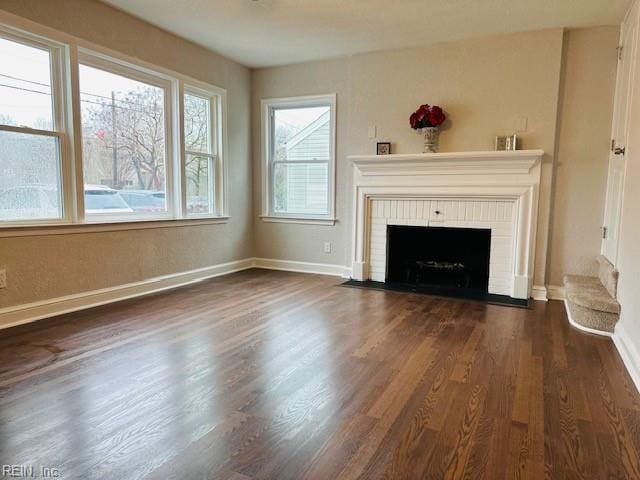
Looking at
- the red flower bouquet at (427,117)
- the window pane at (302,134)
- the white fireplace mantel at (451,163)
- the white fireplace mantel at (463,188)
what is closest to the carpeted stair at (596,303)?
the white fireplace mantel at (463,188)

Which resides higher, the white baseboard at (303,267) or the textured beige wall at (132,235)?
the textured beige wall at (132,235)

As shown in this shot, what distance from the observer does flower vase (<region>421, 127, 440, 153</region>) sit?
4324 mm

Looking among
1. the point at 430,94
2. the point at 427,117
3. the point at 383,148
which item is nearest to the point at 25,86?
the point at 383,148

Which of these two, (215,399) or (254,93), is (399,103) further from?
(215,399)

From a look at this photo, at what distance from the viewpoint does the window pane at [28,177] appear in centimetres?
301

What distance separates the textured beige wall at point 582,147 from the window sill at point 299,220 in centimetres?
242

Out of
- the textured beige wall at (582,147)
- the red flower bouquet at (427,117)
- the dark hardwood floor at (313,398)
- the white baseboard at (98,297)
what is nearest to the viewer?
the dark hardwood floor at (313,398)

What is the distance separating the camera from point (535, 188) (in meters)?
3.97

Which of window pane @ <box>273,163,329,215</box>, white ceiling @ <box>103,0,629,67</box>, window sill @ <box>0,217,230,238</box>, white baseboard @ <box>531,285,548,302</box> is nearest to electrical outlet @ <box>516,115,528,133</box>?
white ceiling @ <box>103,0,629,67</box>

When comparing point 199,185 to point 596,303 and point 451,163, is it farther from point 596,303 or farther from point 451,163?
point 596,303

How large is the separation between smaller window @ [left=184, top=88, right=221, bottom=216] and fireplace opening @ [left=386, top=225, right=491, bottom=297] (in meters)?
2.15

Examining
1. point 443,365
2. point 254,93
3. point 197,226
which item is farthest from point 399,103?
point 443,365

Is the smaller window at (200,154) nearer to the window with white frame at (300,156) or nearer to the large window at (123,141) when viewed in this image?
the large window at (123,141)

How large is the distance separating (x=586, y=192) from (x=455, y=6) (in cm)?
210
